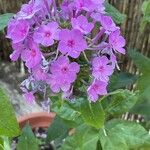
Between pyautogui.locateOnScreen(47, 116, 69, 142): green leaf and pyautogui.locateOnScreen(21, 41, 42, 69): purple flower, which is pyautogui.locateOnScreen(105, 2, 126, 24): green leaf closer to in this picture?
pyautogui.locateOnScreen(21, 41, 42, 69): purple flower

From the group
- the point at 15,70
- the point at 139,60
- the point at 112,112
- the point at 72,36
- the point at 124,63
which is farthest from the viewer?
the point at 15,70

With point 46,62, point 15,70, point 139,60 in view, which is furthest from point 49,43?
point 15,70

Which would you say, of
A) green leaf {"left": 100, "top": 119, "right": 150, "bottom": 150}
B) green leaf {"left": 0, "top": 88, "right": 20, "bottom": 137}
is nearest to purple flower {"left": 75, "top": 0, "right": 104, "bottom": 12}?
green leaf {"left": 0, "top": 88, "right": 20, "bottom": 137}

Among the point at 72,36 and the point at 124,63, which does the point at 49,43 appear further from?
the point at 124,63

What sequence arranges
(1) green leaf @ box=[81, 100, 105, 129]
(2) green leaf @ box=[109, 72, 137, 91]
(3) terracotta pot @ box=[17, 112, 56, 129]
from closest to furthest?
(1) green leaf @ box=[81, 100, 105, 129] → (2) green leaf @ box=[109, 72, 137, 91] → (3) terracotta pot @ box=[17, 112, 56, 129]

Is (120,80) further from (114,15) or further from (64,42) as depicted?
(64,42)

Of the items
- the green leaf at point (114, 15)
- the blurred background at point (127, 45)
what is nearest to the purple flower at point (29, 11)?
the green leaf at point (114, 15)

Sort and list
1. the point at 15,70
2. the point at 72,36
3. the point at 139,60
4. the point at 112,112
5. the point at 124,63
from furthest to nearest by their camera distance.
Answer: the point at 15,70 < the point at 124,63 < the point at 139,60 < the point at 112,112 < the point at 72,36
